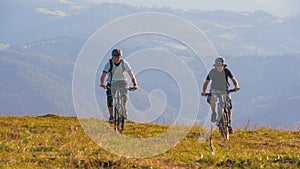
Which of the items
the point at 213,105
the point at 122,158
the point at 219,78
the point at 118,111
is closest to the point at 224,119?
the point at 213,105

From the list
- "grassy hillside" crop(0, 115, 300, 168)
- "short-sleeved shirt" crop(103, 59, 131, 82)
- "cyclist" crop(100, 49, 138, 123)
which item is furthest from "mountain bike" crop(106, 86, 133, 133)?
"grassy hillside" crop(0, 115, 300, 168)

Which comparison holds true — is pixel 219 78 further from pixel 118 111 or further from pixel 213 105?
pixel 118 111

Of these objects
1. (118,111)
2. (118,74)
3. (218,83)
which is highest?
(118,74)

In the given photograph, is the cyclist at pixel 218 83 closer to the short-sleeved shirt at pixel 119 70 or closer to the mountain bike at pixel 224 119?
the mountain bike at pixel 224 119

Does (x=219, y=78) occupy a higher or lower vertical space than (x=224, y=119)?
higher

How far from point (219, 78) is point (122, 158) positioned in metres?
7.15

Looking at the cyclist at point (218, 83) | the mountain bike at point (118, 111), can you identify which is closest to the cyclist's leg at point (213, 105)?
the cyclist at point (218, 83)

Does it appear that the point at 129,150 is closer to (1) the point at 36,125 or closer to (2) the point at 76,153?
(2) the point at 76,153

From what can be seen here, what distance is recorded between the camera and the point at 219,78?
17625 mm

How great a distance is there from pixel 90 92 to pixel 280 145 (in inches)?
278

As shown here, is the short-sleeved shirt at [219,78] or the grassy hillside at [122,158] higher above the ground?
the short-sleeved shirt at [219,78]

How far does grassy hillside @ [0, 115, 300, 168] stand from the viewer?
441 inches

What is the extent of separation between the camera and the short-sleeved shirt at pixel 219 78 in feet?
57.5

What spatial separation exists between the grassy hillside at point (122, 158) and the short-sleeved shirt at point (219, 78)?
2017mm
